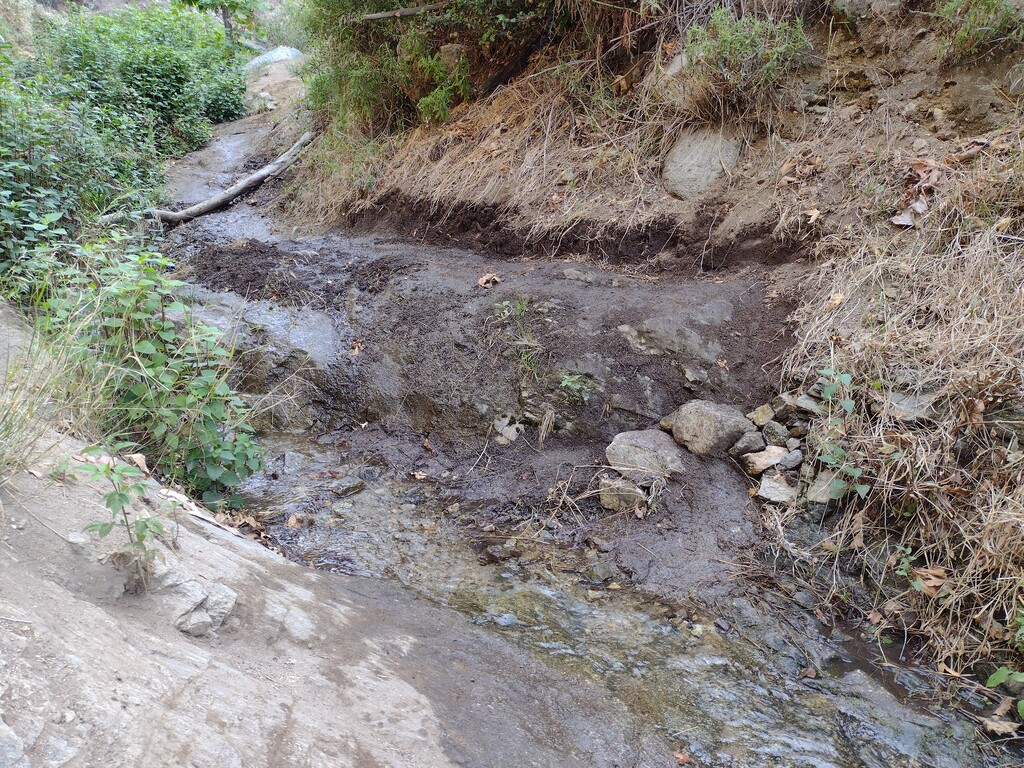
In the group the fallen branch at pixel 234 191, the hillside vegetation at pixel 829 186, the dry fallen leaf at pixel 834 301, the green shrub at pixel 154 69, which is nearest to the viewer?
the hillside vegetation at pixel 829 186

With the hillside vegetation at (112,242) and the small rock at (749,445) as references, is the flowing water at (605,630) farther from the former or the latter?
the small rock at (749,445)

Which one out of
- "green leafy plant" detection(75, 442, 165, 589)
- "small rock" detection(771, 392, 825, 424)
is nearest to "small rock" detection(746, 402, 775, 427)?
"small rock" detection(771, 392, 825, 424)

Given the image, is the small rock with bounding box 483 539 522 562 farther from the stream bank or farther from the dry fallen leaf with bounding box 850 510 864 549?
the dry fallen leaf with bounding box 850 510 864 549

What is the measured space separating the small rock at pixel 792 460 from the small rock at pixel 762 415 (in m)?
0.27

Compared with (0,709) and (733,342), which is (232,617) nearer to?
(0,709)

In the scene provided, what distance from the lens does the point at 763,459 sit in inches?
147

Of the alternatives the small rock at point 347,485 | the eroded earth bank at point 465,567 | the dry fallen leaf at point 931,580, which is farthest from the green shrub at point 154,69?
the dry fallen leaf at point 931,580

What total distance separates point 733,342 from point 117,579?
3.57 metres

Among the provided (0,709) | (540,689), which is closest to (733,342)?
(540,689)

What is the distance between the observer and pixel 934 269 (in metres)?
3.85

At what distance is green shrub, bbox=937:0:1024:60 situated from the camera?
4125 millimetres

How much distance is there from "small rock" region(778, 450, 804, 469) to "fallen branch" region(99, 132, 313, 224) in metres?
6.64

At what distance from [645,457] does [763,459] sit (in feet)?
2.16

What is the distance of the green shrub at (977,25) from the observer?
412 cm
